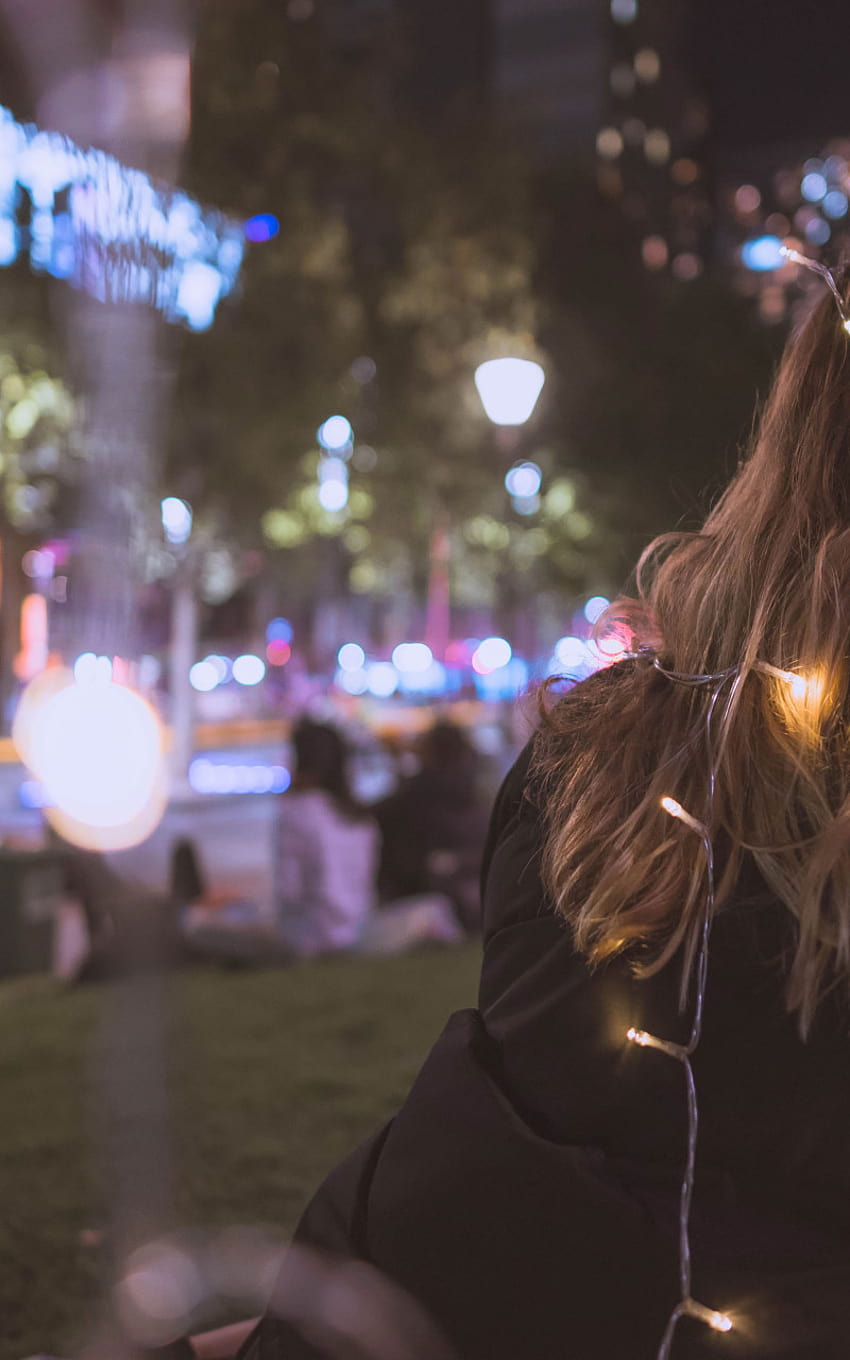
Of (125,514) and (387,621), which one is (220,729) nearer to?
(125,514)

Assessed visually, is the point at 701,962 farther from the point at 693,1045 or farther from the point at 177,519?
the point at 177,519

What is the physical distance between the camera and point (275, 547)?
2014 centimetres

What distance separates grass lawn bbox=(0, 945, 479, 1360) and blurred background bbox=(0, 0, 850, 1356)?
0.13ft

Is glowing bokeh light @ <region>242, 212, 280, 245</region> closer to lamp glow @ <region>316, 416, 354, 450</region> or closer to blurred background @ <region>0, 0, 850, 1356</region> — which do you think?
blurred background @ <region>0, 0, 850, 1356</region>

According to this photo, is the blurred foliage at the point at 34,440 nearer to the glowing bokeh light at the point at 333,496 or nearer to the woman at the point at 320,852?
the glowing bokeh light at the point at 333,496

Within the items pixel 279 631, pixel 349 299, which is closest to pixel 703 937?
pixel 349 299

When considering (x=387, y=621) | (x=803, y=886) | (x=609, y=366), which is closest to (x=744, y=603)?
(x=803, y=886)

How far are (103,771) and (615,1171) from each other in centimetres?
896

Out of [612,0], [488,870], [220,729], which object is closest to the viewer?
[488,870]

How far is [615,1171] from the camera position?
124 centimetres

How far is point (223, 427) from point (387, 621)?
40.8 meters

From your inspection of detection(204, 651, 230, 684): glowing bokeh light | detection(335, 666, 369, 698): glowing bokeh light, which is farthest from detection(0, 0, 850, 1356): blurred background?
detection(335, 666, 369, 698): glowing bokeh light

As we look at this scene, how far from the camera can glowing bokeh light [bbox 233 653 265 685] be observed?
4375cm

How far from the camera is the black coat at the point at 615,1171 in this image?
1.17 m
